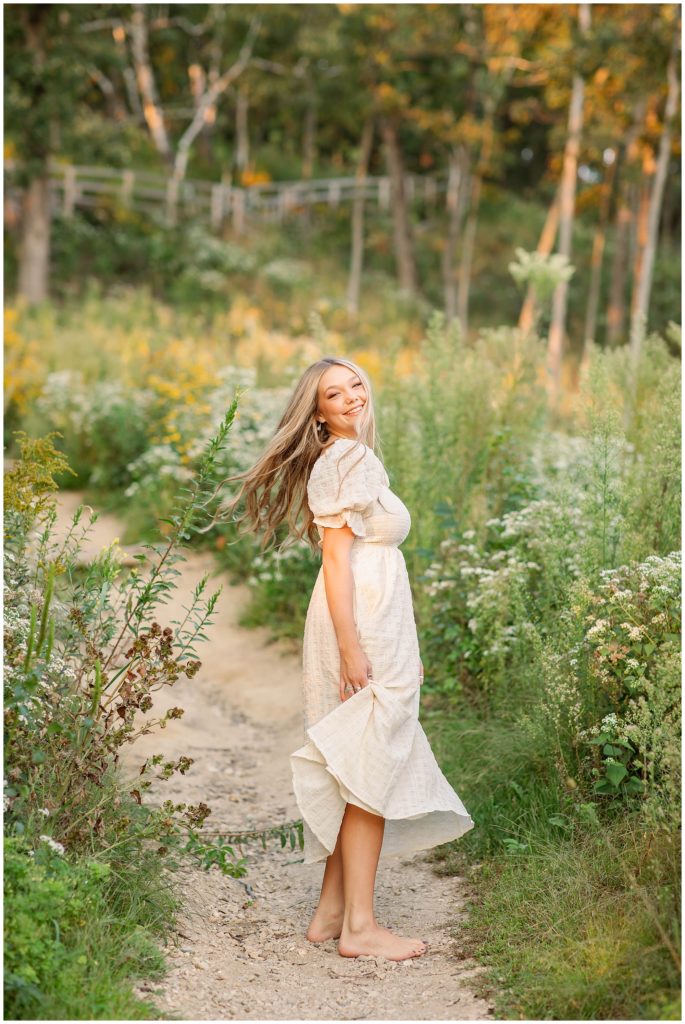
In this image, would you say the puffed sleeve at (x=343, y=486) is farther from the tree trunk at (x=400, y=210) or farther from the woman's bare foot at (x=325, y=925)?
the tree trunk at (x=400, y=210)

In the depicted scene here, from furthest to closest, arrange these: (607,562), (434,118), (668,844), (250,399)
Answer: (434,118) → (250,399) → (607,562) → (668,844)

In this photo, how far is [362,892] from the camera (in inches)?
143

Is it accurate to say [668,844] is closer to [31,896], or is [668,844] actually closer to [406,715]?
[406,715]

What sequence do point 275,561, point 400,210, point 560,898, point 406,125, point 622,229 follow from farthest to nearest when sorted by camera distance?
1. point 406,125
2. point 400,210
3. point 622,229
4. point 275,561
5. point 560,898

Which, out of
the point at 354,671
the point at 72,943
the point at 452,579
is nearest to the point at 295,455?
the point at 354,671

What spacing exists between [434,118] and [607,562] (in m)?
19.8

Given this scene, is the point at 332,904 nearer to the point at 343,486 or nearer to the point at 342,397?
the point at 343,486

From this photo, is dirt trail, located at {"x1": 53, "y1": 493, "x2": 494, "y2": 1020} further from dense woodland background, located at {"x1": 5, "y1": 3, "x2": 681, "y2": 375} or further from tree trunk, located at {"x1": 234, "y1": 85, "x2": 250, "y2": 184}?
tree trunk, located at {"x1": 234, "y1": 85, "x2": 250, "y2": 184}

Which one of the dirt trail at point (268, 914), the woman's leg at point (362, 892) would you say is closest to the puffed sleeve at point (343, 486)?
the woman's leg at point (362, 892)

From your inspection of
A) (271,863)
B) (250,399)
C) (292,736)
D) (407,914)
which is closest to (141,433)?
(250,399)

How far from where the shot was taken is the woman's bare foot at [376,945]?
3598 mm

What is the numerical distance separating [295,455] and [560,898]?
177cm

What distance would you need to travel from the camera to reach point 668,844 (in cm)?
327

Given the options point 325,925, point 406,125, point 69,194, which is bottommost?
point 325,925
